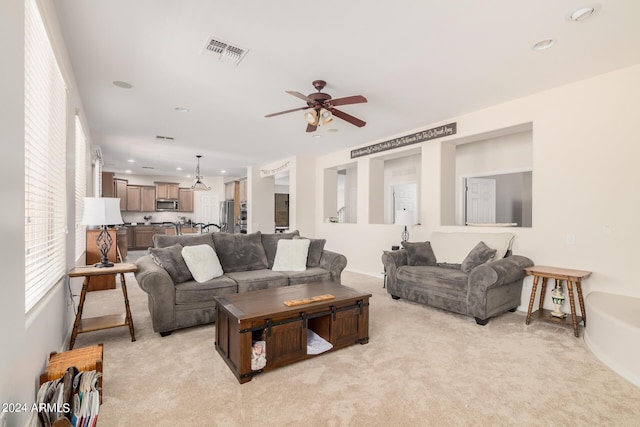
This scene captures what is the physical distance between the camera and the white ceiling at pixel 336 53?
2.26 meters

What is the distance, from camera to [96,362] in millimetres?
1951

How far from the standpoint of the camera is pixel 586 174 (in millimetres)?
3438

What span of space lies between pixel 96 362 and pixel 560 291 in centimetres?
429

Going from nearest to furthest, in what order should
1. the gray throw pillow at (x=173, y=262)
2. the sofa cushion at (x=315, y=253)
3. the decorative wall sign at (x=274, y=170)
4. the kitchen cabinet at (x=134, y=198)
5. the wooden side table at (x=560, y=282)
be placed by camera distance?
the wooden side table at (x=560, y=282), the gray throw pillow at (x=173, y=262), the sofa cushion at (x=315, y=253), the decorative wall sign at (x=274, y=170), the kitchen cabinet at (x=134, y=198)

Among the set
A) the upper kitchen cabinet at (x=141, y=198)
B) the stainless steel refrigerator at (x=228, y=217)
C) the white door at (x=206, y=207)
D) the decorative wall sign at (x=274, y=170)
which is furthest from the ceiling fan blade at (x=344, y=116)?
the upper kitchen cabinet at (x=141, y=198)

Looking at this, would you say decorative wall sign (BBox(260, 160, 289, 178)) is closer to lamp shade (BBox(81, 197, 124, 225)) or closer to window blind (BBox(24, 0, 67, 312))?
lamp shade (BBox(81, 197, 124, 225))

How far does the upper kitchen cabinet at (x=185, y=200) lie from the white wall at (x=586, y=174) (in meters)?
9.75

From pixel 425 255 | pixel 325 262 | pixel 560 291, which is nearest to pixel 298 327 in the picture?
pixel 325 262

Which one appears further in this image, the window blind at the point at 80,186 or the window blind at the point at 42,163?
the window blind at the point at 80,186

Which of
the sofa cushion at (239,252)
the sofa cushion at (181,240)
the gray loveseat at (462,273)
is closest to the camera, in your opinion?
the gray loveseat at (462,273)

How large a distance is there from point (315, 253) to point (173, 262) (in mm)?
1854

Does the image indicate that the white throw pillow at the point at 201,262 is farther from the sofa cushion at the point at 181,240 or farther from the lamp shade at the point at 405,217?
the lamp shade at the point at 405,217

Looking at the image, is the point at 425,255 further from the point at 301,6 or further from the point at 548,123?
the point at 301,6

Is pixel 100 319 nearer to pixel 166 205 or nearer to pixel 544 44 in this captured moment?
pixel 544 44
